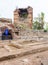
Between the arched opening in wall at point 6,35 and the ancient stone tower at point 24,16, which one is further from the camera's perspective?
the ancient stone tower at point 24,16

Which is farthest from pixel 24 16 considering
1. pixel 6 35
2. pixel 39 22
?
pixel 6 35

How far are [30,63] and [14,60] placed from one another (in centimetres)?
18

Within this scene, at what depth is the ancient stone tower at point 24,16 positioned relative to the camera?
17.2 meters

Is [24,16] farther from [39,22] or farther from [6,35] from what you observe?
[6,35]

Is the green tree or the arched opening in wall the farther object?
the green tree

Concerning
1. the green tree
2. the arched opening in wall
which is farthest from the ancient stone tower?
the arched opening in wall

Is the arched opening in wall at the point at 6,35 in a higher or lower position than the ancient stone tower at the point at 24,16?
lower

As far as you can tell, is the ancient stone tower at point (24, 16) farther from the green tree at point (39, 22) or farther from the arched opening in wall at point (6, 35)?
the arched opening in wall at point (6, 35)

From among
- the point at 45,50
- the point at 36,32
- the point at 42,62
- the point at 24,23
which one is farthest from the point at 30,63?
the point at 24,23

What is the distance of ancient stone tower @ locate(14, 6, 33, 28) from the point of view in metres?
17.2

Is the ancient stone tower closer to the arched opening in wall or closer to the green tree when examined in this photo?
the green tree

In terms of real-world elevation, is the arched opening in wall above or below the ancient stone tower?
below

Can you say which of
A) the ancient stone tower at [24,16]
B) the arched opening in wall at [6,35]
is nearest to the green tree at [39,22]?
the ancient stone tower at [24,16]

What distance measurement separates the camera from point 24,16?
18.2 metres
